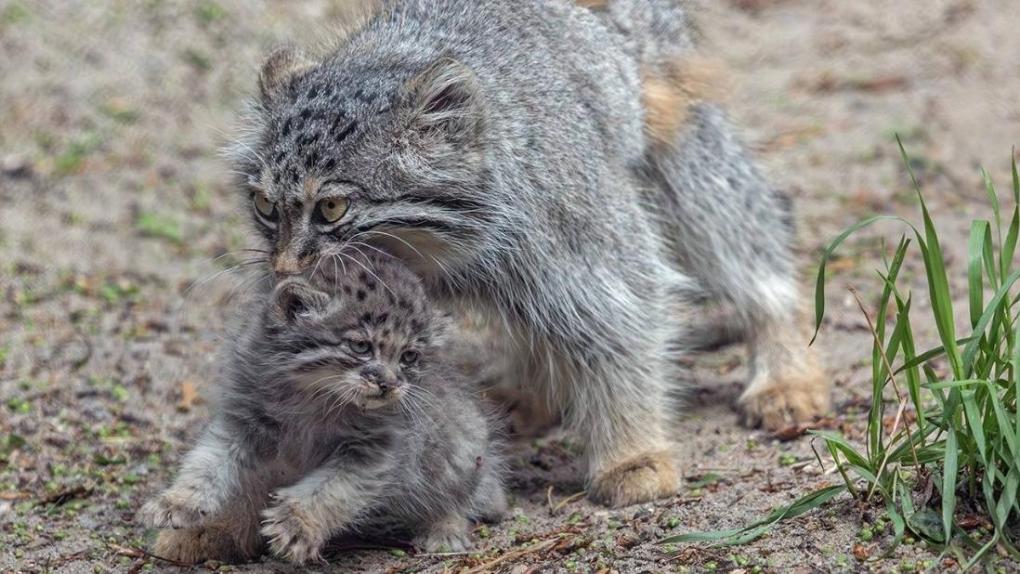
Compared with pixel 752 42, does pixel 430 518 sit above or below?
below

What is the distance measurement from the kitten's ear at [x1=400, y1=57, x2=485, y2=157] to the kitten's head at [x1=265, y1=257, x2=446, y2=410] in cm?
58

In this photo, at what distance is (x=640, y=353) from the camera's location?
5684 millimetres

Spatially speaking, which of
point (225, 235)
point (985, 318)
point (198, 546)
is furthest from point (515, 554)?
point (225, 235)

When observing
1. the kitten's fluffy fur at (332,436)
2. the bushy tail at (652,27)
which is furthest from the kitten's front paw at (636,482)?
the bushy tail at (652,27)

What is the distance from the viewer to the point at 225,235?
321 inches

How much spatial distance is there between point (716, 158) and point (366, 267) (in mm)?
2495

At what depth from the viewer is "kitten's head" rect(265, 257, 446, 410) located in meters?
4.39

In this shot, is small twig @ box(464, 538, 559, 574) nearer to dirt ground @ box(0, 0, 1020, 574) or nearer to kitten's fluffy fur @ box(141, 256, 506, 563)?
dirt ground @ box(0, 0, 1020, 574)

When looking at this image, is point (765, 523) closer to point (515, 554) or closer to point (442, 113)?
point (515, 554)

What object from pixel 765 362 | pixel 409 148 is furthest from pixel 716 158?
pixel 409 148

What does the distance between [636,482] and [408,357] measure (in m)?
1.36

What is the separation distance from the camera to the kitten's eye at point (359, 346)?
439 centimetres

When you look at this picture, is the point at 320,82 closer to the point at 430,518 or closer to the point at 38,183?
the point at 430,518

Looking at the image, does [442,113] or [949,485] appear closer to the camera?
[949,485]
